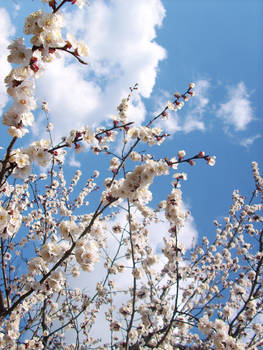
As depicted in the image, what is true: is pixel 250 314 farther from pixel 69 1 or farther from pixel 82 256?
pixel 69 1

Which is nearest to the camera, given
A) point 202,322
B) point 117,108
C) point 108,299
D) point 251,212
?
point 202,322

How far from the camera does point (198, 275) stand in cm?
765

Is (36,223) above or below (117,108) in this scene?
below

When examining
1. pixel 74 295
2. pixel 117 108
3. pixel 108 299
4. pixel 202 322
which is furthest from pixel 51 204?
pixel 202 322

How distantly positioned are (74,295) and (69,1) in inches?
289

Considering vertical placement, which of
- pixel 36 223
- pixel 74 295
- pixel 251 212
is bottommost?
pixel 74 295

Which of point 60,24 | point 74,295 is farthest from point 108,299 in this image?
point 60,24

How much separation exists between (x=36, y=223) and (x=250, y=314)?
597 cm

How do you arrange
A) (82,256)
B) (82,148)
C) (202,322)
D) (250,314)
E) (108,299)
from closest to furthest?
(82,256)
(82,148)
(202,322)
(250,314)
(108,299)

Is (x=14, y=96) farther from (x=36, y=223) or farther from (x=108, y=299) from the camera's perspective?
(x=108, y=299)

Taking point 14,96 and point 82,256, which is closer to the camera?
point 14,96

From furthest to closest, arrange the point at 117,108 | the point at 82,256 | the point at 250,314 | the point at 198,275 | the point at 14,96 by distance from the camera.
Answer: the point at 198,275, the point at 250,314, the point at 117,108, the point at 82,256, the point at 14,96

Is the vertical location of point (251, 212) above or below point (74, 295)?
above

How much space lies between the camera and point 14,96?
1939 mm
